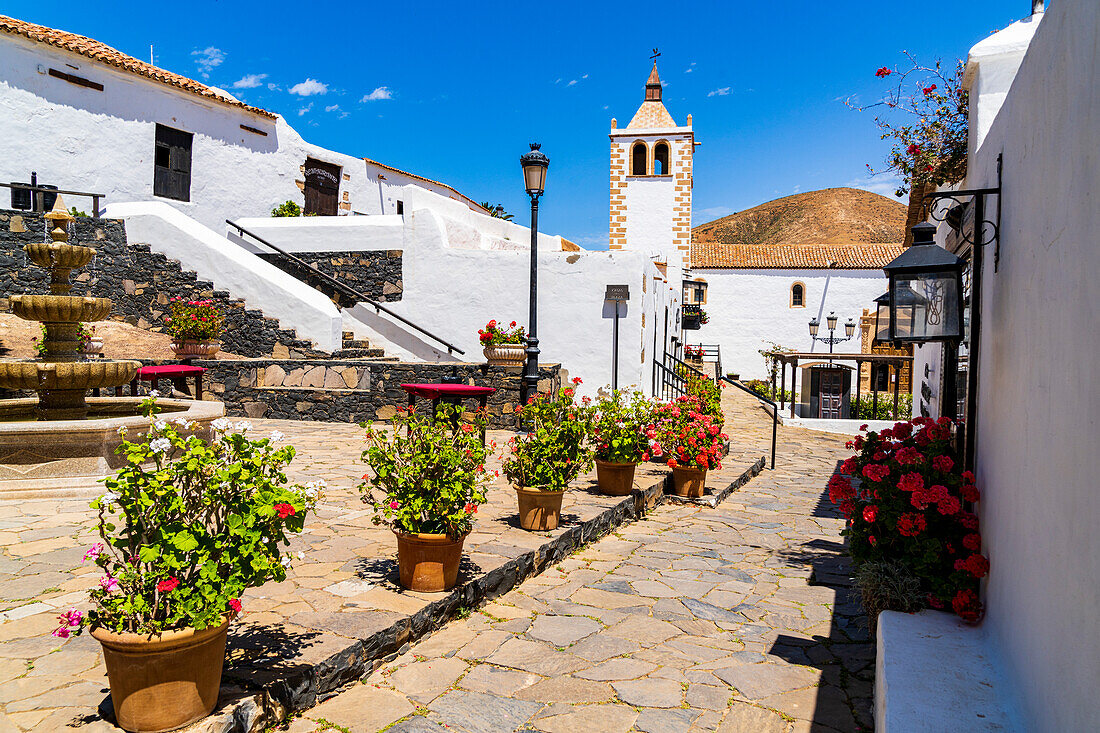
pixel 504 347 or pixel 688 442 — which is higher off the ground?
pixel 504 347

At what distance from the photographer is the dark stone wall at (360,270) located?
46.4 feet

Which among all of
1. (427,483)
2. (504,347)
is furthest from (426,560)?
(504,347)

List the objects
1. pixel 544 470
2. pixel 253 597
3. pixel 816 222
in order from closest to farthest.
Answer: pixel 253 597
pixel 544 470
pixel 816 222

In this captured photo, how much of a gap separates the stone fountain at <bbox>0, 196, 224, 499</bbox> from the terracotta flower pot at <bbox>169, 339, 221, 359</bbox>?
4556 millimetres

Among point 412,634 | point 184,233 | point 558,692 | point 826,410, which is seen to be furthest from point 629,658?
point 826,410

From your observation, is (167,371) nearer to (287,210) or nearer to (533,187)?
(533,187)

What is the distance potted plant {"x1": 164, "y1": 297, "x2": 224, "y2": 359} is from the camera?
1164 centimetres

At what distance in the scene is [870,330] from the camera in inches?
1264

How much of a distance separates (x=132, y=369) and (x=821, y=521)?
7050 mm

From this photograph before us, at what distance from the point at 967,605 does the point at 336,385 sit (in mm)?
9751

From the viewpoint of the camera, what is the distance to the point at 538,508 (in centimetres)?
532

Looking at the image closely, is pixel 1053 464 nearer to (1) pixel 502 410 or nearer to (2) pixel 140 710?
(2) pixel 140 710

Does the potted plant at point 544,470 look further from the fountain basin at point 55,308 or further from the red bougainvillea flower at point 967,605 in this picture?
the fountain basin at point 55,308

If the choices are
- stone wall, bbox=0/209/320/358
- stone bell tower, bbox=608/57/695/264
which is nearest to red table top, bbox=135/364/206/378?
stone wall, bbox=0/209/320/358
